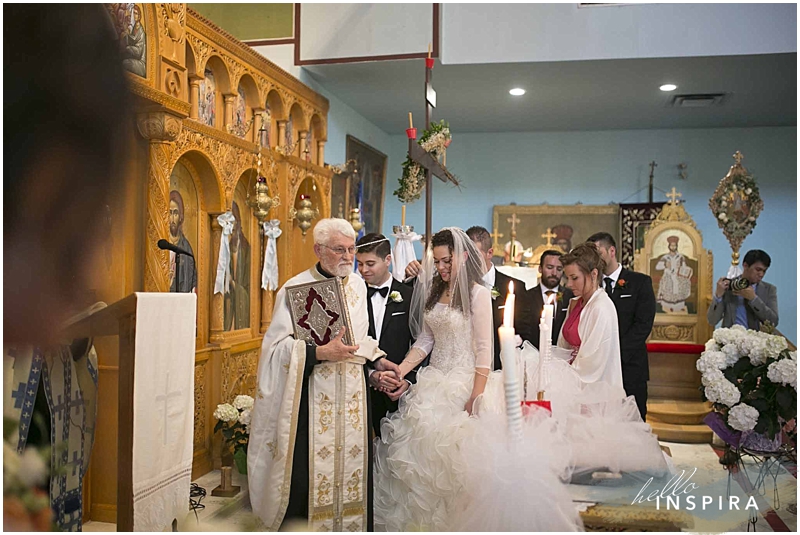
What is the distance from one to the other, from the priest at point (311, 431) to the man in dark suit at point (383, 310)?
39cm

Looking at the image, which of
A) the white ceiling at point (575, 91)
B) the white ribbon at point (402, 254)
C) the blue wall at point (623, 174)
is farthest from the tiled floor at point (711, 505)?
the blue wall at point (623, 174)

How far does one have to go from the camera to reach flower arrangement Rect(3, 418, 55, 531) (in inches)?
30.1

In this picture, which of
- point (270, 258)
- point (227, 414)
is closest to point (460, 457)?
point (227, 414)

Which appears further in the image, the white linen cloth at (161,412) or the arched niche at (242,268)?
the arched niche at (242,268)

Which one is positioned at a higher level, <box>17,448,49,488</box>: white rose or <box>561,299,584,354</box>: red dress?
<box>17,448,49,488</box>: white rose

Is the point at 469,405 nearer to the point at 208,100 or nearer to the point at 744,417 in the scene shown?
the point at 744,417

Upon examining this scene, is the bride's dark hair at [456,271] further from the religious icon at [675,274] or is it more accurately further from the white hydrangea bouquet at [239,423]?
the religious icon at [675,274]

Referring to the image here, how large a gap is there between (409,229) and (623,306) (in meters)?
2.25

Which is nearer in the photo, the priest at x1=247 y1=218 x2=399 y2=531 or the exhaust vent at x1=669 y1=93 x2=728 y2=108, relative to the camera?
the priest at x1=247 y1=218 x2=399 y2=531

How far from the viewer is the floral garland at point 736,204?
9.86 m

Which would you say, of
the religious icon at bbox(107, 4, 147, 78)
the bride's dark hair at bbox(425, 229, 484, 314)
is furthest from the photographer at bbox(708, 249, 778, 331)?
the religious icon at bbox(107, 4, 147, 78)

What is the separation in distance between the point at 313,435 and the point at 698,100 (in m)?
8.59

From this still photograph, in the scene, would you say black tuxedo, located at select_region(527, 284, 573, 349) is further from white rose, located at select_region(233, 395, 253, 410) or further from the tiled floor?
white rose, located at select_region(233, 395, 253, 410)

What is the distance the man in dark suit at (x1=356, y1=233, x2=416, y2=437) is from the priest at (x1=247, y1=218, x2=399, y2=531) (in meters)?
0.39
